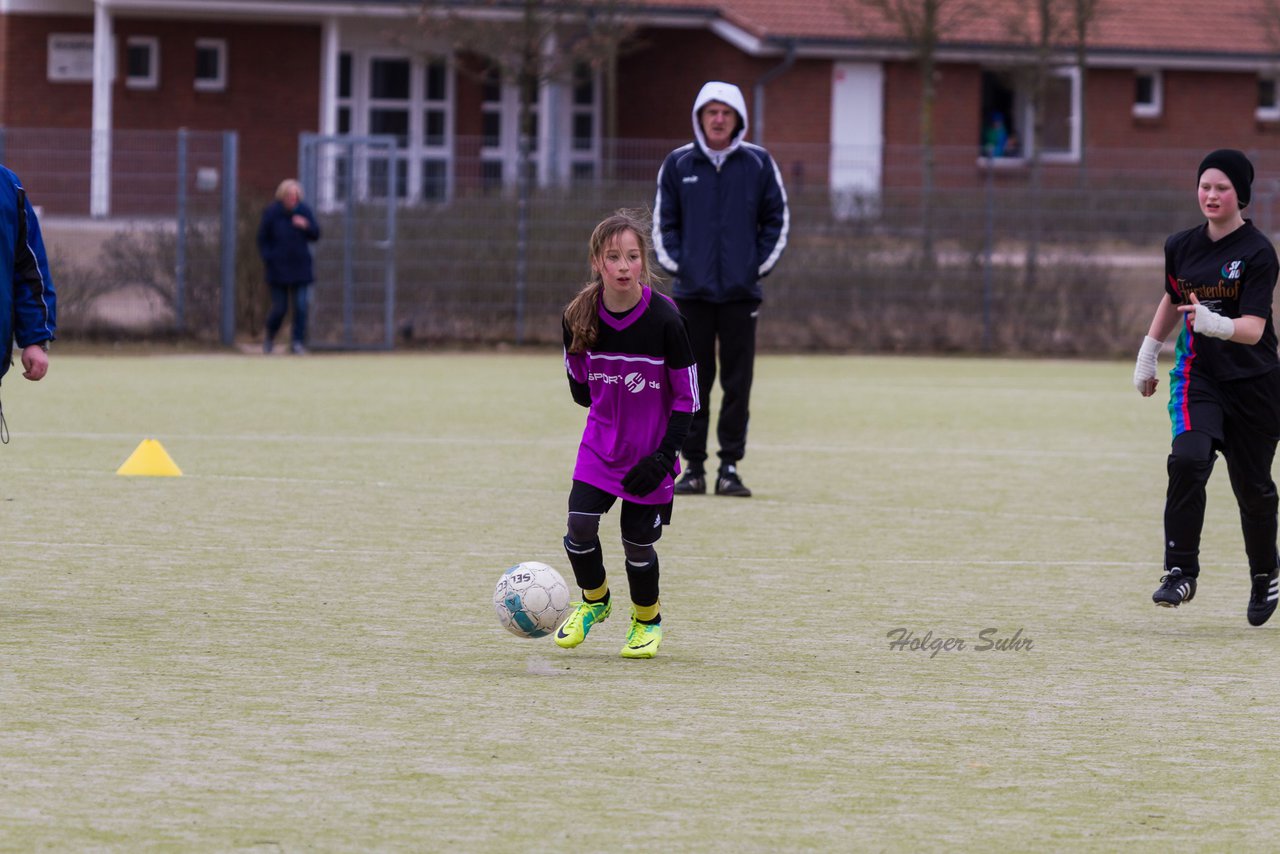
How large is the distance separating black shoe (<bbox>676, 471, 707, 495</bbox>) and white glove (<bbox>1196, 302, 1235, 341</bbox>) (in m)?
4.65

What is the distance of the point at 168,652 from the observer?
6.83 m

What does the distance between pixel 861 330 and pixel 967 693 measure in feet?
58.7

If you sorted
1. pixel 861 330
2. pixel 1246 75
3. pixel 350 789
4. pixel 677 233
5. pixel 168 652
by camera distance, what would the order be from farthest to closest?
pixel 1246 75 < pixel 861 330 < pixel 677 233 < pixel 168 652 < pixel 350 789

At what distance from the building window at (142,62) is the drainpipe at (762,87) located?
1076 cm

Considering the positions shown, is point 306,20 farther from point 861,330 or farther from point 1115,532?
point 1115,532

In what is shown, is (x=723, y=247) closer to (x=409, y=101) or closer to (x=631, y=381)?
(x=631, y=381)

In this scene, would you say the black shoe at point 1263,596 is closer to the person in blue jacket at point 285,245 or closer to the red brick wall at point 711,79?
the person in blue jacket at point 285,245

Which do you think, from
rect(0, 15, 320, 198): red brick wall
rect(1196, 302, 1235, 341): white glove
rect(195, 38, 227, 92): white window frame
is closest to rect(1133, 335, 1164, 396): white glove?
rect(1196, 302, 1235, 341): white glove

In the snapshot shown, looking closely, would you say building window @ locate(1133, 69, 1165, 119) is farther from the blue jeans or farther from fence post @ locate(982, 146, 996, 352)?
the blue jeans

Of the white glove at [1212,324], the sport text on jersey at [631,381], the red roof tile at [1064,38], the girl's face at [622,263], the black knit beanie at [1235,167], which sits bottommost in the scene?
the sport text on jersey at [631,381]

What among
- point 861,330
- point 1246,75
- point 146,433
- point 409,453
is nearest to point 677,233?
point 409,453

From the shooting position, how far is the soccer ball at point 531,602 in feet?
22.6

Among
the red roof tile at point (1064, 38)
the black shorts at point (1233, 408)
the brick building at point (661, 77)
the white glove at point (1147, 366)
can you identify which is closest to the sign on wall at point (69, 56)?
the brick building at point (661, 77)

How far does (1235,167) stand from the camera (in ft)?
24.7
